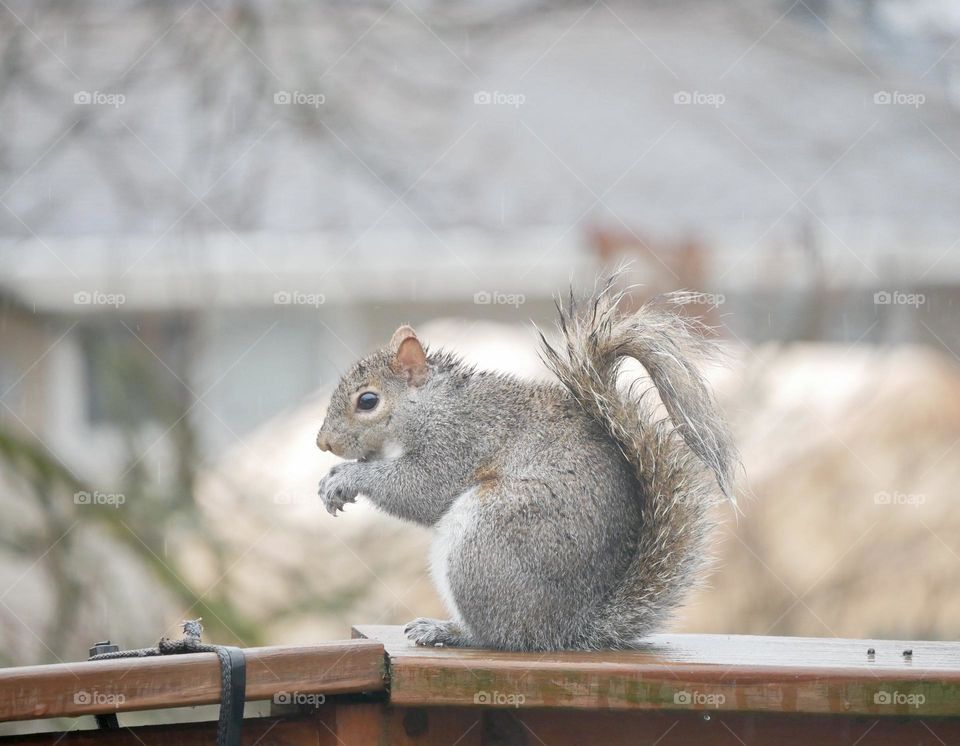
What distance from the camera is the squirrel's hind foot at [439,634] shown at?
58.7 inches

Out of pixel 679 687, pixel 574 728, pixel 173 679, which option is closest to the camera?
pixel 173 679

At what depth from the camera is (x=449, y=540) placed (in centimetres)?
149

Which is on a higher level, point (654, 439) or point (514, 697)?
point (654, 439)

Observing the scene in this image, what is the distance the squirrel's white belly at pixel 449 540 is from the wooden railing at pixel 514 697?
18 centimetres

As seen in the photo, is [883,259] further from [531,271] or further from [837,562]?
[531,271]

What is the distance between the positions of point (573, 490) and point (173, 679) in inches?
23.3

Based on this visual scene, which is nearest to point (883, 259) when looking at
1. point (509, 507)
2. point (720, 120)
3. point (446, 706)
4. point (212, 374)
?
point (720, 120)

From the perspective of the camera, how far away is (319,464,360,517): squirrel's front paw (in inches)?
63.4

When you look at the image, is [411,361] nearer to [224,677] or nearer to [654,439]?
[654,439]

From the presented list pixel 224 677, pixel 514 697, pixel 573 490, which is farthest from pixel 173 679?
pixel 573 490

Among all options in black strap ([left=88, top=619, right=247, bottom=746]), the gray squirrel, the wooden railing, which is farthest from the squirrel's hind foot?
black strap ([left=88, top=619, right=247, bottom=746])

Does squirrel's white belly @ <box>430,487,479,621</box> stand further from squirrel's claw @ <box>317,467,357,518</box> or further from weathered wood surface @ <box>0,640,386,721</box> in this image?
weathered wood surface @ <box>0,640,386,721</box>

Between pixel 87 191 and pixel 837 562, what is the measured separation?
243cm

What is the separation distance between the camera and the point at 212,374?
10.5 ft
